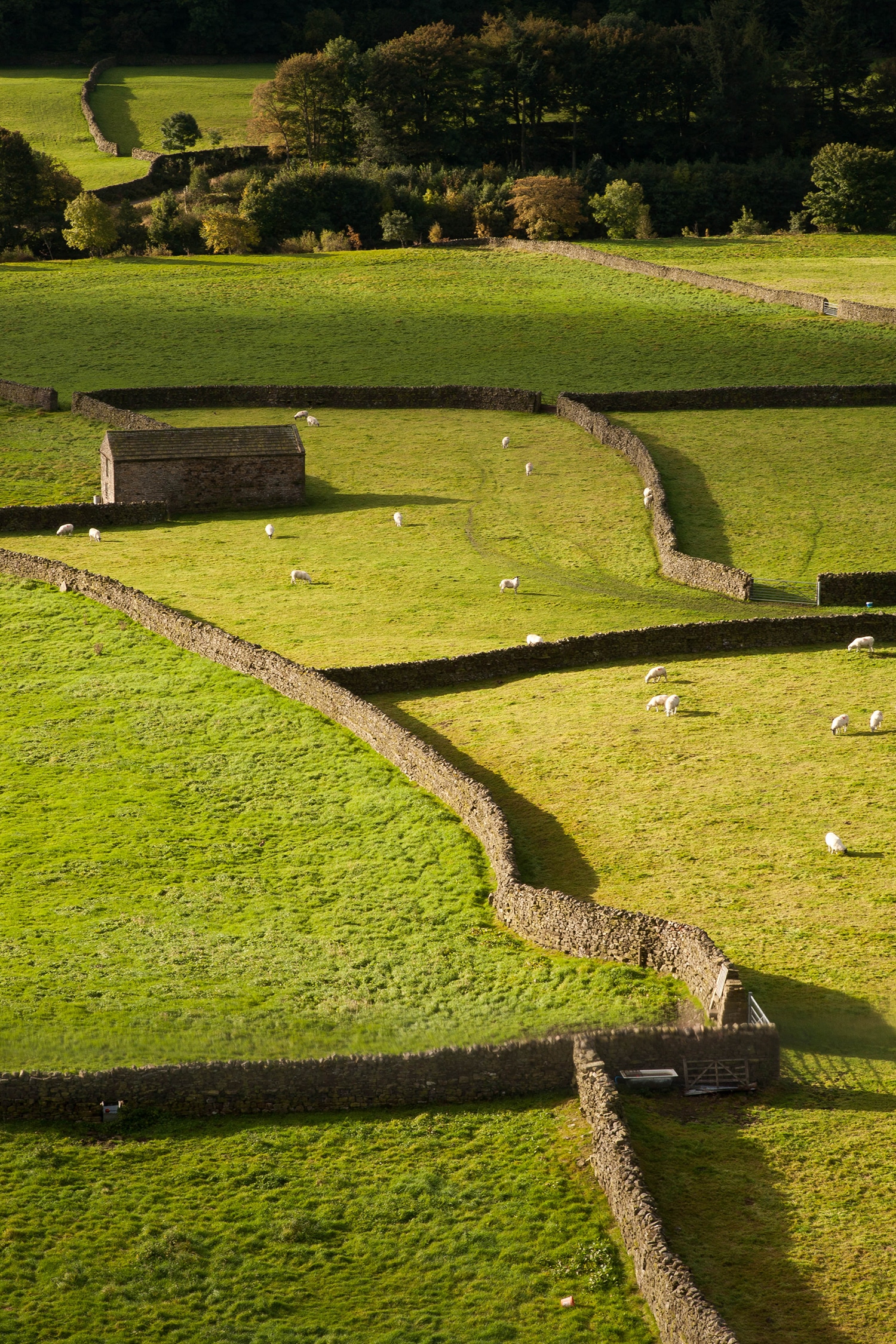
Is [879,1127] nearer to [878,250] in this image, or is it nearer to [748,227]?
[878,250]

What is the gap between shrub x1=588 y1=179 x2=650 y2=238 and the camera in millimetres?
97750

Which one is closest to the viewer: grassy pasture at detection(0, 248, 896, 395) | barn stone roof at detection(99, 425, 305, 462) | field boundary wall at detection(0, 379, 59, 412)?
barn stone roof at detection(99, 425, 305, 462)

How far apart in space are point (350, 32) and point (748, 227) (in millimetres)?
44570

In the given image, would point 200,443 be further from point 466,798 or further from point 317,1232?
point 317,1232

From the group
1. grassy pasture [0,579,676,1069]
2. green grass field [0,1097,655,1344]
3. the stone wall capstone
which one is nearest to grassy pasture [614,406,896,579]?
the stone wall capstone

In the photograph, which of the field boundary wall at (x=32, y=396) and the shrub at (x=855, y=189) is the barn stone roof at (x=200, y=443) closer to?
the field boundary wall at (x=32, y=396)

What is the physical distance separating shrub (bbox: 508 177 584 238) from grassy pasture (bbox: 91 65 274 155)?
26.9 metres

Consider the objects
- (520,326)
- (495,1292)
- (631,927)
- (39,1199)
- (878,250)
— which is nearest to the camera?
(495,1292)

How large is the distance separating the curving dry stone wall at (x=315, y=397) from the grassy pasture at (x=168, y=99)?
187 ft

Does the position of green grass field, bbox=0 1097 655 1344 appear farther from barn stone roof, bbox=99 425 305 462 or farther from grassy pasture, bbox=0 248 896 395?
grassy pasture, bbox=0 248 896 395

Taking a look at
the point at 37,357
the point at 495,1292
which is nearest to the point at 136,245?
→ the point at 37,357

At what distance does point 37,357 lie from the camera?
232 feet

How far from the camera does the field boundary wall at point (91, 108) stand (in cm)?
11106

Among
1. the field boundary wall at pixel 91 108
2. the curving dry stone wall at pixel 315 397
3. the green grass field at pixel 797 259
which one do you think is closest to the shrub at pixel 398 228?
the green grass field at pixel 797 259
